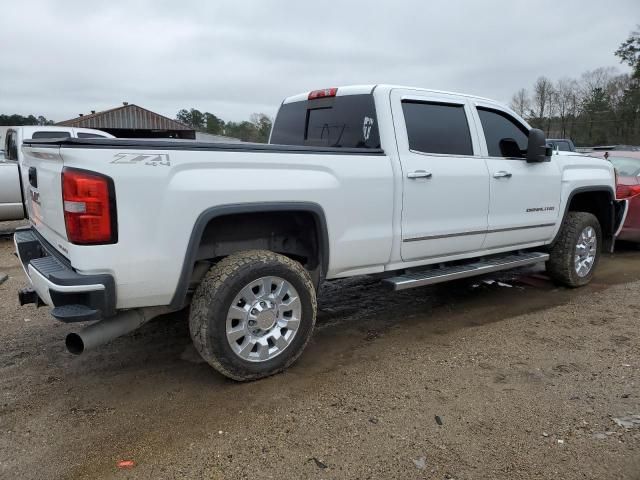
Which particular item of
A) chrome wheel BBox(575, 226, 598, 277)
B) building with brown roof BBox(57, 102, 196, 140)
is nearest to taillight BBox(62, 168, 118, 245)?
chrome wheel BBox(575, 226, 598, 277)

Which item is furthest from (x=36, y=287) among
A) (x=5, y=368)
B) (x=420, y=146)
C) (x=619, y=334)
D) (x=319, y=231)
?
(x=619, y=334)

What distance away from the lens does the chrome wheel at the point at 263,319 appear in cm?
333

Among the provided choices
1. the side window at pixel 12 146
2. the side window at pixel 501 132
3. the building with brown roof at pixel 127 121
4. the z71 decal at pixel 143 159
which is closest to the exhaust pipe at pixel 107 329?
the z71 decal at pixel 143 159

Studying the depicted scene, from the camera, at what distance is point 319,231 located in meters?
3.63

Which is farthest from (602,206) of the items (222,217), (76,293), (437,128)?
(76,293)

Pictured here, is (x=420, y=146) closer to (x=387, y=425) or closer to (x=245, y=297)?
(x=245, y=297)

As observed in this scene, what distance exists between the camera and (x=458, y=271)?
4.54 m

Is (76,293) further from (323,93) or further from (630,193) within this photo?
(630,193)

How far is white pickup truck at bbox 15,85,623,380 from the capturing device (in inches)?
113

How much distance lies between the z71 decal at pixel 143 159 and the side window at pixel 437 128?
2.05 meters

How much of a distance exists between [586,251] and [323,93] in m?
3.59

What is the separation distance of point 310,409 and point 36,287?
1884 millimetres

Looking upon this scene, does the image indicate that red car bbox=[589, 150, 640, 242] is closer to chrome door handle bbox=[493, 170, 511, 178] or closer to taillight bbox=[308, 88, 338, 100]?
chrome door handle bbox=[493, 170, 511, 178]

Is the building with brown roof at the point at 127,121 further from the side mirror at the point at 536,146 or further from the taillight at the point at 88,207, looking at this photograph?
the taillight at the point at 88,207
